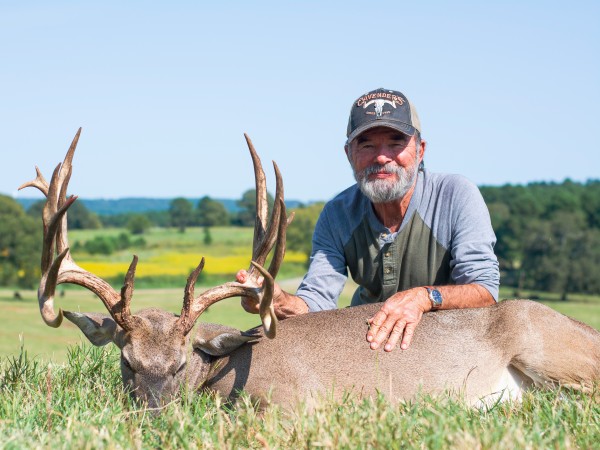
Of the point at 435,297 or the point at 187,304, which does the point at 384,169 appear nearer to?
the point at 435,297

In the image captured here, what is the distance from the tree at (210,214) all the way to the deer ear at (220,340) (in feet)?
416

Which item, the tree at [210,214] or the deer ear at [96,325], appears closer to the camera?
the deer ear at [96,325]

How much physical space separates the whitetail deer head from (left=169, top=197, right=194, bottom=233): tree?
424 ft

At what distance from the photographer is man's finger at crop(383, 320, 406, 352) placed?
257 inches

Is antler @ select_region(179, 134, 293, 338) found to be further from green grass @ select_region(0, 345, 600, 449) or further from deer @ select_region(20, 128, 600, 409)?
green grass @ select_region(0, 345, 600, 449)

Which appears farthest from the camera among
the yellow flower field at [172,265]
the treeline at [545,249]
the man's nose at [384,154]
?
the treeline at [545,249]

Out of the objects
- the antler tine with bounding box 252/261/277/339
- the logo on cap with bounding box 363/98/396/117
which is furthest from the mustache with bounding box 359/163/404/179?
the antler tine with bounding box 252/261/277/339

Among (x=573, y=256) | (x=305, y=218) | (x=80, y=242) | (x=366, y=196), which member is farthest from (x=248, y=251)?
(x=366, y=196)

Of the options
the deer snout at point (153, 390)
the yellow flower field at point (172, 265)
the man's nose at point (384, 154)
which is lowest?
the yellow flower field at point (172, 265)

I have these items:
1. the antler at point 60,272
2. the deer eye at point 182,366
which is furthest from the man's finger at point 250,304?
the antler at point 60,272

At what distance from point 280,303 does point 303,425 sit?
7.74ft

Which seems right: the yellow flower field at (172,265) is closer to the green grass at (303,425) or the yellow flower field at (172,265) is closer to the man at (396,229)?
the man at (396,229)

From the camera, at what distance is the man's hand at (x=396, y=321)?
6543mm

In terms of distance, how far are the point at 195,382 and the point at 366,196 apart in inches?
86.4
